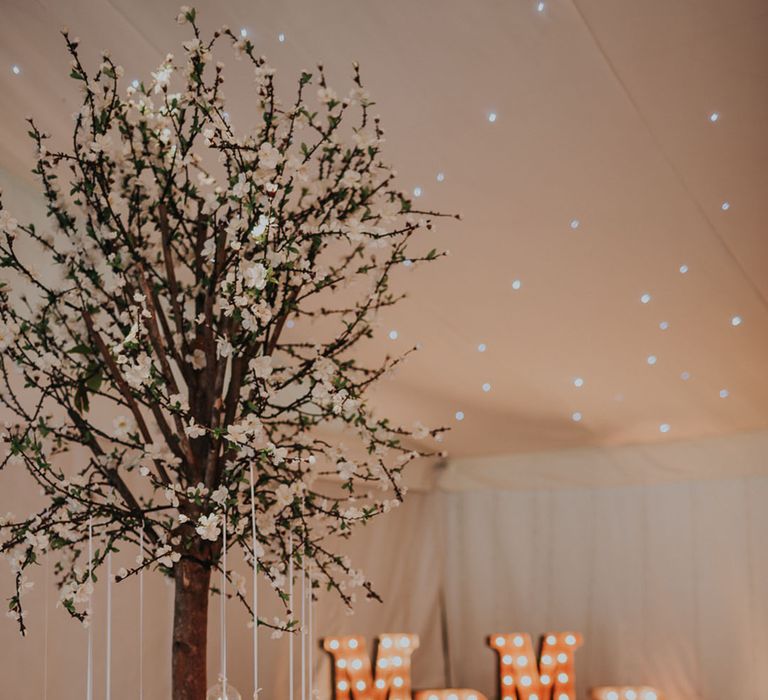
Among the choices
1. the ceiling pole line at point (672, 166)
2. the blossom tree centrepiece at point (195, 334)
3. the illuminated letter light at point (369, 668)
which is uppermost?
the ceiling pole line at point (672, 166)

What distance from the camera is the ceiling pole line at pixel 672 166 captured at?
241 centimetres

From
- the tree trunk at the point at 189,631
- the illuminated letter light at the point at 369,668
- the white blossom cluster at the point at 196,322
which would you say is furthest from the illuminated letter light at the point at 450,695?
the tree trunk at the point at 189,631

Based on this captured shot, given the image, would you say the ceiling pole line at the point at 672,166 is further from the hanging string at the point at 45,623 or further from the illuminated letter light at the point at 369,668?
the hanging string at the point at 45,623

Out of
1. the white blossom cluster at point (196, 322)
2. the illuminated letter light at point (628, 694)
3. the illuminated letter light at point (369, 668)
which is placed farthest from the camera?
the illuminated letter light at point (369, 668)

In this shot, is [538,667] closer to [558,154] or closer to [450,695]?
[450,695]

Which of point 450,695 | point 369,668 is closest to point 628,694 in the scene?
point 450,695

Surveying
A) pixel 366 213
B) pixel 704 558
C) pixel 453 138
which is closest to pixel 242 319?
pixel 366 213

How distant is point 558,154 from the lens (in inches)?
109

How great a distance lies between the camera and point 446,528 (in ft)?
17.1

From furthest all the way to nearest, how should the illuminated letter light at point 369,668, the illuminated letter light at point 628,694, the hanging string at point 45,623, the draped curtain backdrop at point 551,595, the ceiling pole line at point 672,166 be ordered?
the illuminated letter light at point 369,668
the illuminated letter light at point 628,694
the draped curtain backdrop at point 551,595
the hanging string at point 45,623
the ceiling pole line at point 672,166

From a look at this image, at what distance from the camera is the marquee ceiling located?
2428mm

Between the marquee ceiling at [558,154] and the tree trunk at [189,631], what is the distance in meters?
1.59

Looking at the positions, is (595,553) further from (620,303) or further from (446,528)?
(620,303)

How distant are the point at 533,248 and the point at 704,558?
1939 mm
